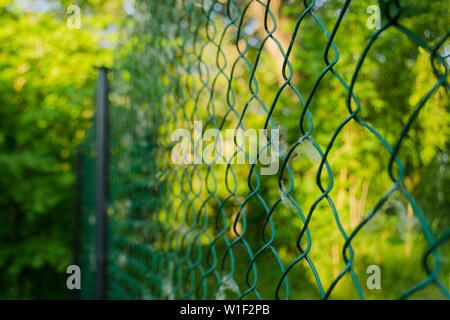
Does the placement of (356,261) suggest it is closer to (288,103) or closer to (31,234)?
(288,103)

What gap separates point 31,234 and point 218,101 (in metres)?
4.29

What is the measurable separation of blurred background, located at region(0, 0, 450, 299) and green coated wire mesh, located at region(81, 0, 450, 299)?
0.6 inches

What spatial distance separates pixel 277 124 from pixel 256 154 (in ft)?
0.33

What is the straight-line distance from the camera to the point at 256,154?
0.76 meters

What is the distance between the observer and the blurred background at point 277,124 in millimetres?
1438

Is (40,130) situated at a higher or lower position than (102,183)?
higher

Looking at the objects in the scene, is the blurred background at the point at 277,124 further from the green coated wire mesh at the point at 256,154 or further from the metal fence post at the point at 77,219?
the metal fence post at the point at 77,219

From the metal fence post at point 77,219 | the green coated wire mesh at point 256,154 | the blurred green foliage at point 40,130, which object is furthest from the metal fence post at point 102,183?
the blurred green foliage at point 40,130

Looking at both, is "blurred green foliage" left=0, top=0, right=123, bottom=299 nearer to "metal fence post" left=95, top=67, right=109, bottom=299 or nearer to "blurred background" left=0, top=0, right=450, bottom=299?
"blurred background" left=0, top=0, right=450, bottom=299

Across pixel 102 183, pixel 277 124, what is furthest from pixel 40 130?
pixel 277 124

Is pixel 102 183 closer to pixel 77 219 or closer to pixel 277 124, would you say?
pixel 277 124

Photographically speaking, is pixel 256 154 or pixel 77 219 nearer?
pixel 256 154
